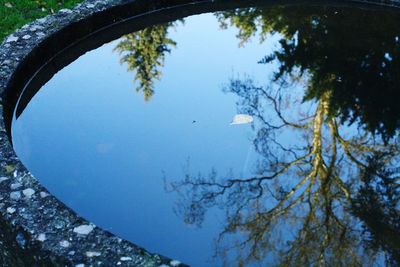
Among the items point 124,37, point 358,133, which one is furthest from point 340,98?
point 124,37

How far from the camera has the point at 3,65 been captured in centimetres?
436

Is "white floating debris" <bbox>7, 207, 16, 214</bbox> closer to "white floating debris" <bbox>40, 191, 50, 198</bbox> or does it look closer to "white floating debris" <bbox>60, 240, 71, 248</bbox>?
"white floating debris" <bbox>40, 191, 50, 198</bbox>

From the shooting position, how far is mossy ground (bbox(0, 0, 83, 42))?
6.00 m

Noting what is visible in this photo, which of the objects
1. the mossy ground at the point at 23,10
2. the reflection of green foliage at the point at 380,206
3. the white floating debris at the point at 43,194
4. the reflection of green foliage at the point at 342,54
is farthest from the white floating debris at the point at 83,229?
the mossy ground at the point at 23,10

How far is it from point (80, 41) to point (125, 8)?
637 mm

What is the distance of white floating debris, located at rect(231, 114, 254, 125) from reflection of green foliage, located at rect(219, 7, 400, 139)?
1.97 ft

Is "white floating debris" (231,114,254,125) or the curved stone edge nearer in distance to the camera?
the curved stone edge

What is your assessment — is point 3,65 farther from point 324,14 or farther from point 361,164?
point 324,14

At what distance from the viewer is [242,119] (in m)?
4.47

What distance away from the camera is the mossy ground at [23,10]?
6004 millimetres

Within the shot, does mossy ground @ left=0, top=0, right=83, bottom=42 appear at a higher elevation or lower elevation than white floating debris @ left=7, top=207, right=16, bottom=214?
higher

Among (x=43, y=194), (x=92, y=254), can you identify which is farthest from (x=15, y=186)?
(x=92, y=254)

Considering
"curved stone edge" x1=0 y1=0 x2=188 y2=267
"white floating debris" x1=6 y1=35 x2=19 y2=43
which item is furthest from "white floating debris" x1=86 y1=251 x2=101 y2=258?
"white floating debris" x1=6 y1=35 x2=19 y2=43

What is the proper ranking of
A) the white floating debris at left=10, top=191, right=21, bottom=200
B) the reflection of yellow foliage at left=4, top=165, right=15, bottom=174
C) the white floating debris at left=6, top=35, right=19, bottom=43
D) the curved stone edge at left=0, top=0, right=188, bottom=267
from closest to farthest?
the curved stone edge at left=0, top=0, right=188, bottom=267
the white floating debris at left=10, top=191, right=21, bottom=200
the reflection of yellow foliage at left=4, top=165, right=15, bottom=174
the white floating debris at left=6, top=35, right=19, bottom=43
